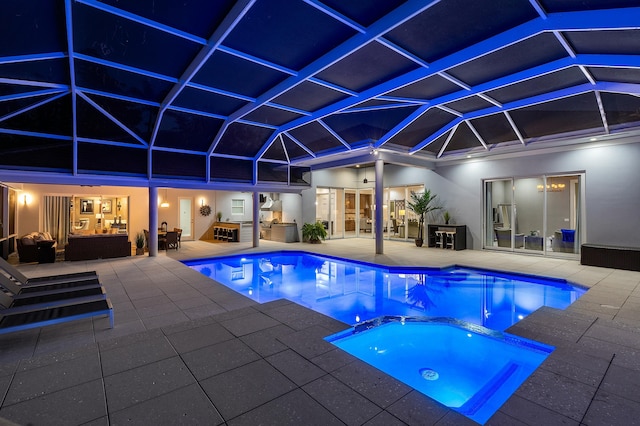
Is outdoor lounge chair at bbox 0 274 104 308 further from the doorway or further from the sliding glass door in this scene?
the sliding glass door

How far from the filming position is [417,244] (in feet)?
40.7

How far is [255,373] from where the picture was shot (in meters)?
2.74

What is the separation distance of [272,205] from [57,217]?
347 inches

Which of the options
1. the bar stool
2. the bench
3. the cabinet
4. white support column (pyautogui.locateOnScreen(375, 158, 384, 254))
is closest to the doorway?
white support column (pyautogui.locateOnScreen(375, 158, 384, 254))

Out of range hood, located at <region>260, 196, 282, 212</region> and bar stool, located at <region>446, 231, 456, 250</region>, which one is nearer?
bar stool, located at <region>446, 231, 456, 250</region>

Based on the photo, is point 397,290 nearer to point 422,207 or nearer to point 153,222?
point 422,207

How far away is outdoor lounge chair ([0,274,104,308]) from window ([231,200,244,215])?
11.8 m

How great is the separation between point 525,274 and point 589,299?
226 cm

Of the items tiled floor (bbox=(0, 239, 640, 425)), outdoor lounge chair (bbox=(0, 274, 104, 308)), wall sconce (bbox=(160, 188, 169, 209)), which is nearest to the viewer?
tiled floor (bbox=(0, 239, 640, 425))

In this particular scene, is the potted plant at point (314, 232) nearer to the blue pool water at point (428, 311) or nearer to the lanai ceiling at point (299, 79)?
the blue pool water at point (428, 311)

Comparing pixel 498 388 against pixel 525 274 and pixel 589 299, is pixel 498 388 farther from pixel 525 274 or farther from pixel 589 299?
pixel 525 274

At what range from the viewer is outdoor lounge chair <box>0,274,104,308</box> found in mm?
4093

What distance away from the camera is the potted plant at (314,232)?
44.2ft

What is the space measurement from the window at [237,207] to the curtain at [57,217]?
276 inches
